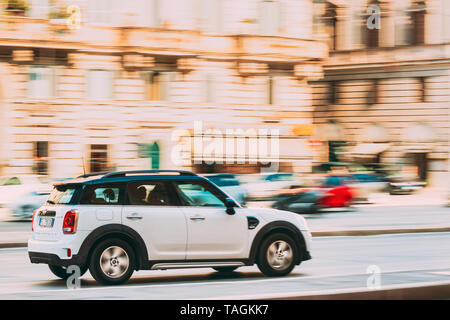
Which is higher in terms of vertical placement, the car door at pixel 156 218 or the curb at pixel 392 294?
the car door at pixel 156 218

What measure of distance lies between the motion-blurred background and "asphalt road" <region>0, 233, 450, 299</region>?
1382 centimetres

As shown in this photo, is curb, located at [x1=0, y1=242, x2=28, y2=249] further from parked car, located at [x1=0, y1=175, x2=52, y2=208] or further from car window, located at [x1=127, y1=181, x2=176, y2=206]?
parked car, located at [x1=0, y1=175, x2=52, y2=208]

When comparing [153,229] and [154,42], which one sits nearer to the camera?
[153,229]

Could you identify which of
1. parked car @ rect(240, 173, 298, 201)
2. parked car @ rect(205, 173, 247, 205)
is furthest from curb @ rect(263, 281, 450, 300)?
parked car @ rect(240, 173, 298, 201)

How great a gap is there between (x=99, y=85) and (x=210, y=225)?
2746 centimetres

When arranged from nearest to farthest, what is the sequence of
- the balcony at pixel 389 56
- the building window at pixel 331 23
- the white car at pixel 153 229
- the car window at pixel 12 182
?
the white car at pixel 153 229 < the car window at pixel 12 182 < the balcony at pixel 389 56 < the building window at pixel 331 23

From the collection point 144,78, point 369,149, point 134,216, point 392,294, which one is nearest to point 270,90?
point 144,78

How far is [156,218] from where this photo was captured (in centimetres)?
1126

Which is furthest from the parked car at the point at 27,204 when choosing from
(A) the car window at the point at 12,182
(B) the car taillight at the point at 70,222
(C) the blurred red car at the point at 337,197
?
(B) the car taillight at the point at 70,222

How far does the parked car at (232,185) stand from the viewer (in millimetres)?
31288

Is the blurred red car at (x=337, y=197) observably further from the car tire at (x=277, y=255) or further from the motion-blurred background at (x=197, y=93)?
the car tire at (x=277, y=255)

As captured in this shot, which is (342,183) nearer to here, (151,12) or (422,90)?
(151,12)

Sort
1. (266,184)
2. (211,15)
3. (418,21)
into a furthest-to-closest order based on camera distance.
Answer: (418,21) → (211,15) → (266,184)

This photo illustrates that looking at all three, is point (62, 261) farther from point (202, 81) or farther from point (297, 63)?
point (297, 63)
